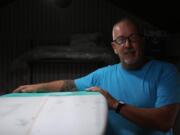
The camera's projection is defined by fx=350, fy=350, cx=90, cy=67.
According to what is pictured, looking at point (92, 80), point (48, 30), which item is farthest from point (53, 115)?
point (48, 30)

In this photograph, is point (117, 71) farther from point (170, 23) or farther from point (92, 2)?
point (92, 2)

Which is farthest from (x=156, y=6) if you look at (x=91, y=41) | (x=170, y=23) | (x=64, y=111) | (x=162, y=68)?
(x=64, y=111)

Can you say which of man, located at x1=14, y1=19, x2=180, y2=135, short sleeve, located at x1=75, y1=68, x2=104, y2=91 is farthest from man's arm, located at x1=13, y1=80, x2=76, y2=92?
man, located at x1=14, y1=19, x2=180, y2=135

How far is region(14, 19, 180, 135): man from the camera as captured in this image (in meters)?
1.37

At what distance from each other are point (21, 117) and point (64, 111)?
0.43 ft

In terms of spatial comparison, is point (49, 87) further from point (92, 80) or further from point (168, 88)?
point (168, 88)

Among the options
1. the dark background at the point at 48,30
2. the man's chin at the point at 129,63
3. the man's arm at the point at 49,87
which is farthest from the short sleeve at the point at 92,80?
the dark background at the point at 48,30

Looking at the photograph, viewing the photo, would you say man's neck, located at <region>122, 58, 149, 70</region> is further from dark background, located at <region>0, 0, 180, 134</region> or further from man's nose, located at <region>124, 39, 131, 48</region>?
dark background, located at <region>0, 0, 180, 134</region>

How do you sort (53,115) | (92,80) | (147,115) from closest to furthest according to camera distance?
(53,115)
(147,115)
(92,80)

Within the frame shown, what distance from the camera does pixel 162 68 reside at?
149 cm

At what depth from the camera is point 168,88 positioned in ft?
4.72

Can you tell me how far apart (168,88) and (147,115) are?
6.4 inches

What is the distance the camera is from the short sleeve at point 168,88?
142 centimetres

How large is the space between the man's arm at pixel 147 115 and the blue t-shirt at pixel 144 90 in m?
0.05
